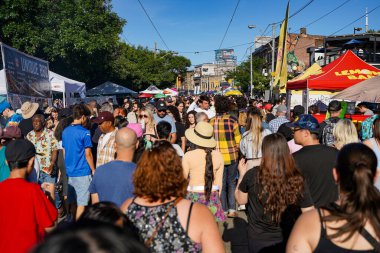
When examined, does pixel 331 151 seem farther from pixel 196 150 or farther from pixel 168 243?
pixel 168 243

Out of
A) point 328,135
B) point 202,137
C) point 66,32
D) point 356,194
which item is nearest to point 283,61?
point 328,135

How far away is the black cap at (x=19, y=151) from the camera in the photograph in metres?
2.85

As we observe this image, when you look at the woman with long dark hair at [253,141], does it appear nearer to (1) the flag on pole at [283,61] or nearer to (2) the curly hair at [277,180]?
(2) the curly hair at [277,180]

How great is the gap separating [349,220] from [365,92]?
6806 mm

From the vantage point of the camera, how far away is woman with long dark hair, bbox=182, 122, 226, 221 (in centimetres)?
409

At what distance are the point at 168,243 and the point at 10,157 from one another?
158cm

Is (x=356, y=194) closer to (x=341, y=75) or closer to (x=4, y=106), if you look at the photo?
(x=4, y=106)

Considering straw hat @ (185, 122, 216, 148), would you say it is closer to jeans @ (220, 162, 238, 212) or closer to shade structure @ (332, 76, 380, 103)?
jeans @ (220, 162, 238, 212)

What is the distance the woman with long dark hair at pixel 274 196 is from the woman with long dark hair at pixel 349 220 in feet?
2.87

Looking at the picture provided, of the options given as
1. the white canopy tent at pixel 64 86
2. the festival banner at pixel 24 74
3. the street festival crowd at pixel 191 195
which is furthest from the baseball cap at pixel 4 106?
the white canopy tent at pixel 64 86

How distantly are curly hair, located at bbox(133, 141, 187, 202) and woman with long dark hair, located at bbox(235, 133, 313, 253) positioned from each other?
84 cm

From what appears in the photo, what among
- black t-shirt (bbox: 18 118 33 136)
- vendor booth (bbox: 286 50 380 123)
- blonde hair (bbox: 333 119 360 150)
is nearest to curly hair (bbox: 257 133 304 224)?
blonde hair (bbox: 333 119 360 150)

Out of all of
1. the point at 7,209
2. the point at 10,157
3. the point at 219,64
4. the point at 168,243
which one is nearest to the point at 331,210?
the point at 168,243

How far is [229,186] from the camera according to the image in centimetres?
633
